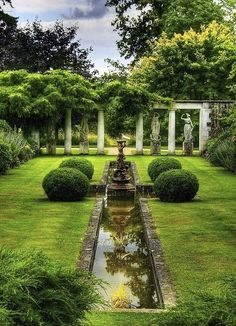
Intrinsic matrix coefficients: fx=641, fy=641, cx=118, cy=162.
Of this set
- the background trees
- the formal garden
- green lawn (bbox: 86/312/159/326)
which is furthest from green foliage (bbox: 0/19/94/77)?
green lawn (bbox: 86/312/159/326)

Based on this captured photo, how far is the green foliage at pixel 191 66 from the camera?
132 feet

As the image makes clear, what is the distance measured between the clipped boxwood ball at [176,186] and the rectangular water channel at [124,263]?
3.88 ft

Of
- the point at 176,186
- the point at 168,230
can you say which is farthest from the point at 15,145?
the point at 168,230

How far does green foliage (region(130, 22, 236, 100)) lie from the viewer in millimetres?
Result: 40156

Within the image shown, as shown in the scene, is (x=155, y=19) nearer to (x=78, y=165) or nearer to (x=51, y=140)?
(x=51, y=140)

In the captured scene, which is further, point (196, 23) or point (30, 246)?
point (196, 23)

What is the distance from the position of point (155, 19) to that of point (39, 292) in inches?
1762

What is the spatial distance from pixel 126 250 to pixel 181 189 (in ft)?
18.3

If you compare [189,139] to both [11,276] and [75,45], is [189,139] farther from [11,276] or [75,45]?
[11,276]

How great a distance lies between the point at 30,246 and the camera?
11.4 m

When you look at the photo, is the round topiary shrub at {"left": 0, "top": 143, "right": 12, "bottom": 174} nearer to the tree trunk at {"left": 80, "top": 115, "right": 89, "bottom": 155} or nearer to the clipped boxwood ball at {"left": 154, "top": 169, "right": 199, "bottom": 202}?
the clipped boxwood ball at {"left": 154, "top": 169, "right": 199, "bottom": 202}

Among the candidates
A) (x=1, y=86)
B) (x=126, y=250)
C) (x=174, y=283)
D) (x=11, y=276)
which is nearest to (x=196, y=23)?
(x=1, y=86)

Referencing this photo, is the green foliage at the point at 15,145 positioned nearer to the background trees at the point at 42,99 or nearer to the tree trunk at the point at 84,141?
the background trees at the point at 42,99

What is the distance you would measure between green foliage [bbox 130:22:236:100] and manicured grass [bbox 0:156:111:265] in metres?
20.1
